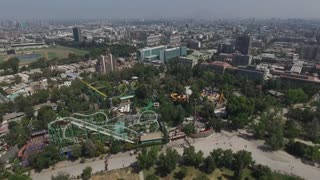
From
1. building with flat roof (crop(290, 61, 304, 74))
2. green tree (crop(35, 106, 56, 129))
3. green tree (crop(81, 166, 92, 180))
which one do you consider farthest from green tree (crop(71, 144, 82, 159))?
building with flat roof (crop(290, 61, 304, 74))

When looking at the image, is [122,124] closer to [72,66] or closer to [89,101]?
[89,101]

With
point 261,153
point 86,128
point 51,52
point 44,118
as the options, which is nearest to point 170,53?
point 51,52

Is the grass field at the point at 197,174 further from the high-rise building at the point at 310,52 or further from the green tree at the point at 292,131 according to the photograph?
the high-rise building at the point at 310,52

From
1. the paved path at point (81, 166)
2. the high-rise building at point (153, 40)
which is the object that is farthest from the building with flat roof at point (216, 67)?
the high-rise building at point (153, 40)

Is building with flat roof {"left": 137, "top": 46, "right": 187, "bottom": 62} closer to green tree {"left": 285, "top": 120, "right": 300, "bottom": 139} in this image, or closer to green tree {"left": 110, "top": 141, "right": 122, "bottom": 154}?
green tree {"left": 110, "top": 141, "right": 122, "bottom": 154}

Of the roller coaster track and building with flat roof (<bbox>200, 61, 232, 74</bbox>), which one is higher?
building with flat roof (<bbox>200, 61, 232, 74</bbox>)

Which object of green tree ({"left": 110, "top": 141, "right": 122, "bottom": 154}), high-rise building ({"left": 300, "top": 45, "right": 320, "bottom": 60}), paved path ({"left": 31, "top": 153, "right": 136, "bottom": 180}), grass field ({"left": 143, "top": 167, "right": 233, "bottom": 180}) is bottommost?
paved path ({"left": 31, "top": 153, "right": 136, "bottom": 180})

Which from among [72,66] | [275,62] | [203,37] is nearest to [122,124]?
[72,66]

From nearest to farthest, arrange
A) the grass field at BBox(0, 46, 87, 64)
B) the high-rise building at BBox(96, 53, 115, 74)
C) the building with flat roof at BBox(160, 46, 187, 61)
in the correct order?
the high-rise building at BBox(96, 53, 115, 74) < the building with flat roof at BBox(160, 46, 187, 61) < the grass field at BBox(0, 46, 87, 64)
